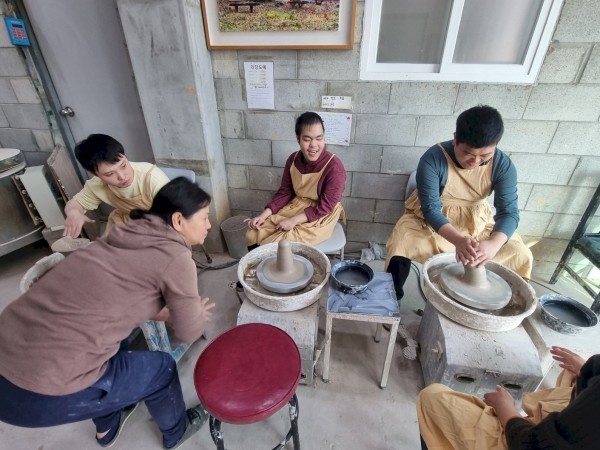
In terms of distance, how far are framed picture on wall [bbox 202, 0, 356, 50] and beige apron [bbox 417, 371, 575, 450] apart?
79.1 inches

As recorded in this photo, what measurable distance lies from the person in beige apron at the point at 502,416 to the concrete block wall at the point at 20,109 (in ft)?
11.6

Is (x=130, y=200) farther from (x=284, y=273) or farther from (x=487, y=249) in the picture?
(x=487, y=249)

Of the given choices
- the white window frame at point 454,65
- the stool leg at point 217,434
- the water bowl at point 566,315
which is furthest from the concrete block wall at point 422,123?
the stool leg at point 217,434

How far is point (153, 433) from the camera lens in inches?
56.4

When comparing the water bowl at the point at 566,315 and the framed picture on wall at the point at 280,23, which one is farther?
the framed picture on wall at the point at 280,23

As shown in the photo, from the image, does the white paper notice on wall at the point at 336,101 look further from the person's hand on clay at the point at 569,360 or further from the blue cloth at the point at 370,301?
the person's hand on clay at the point at 569,360

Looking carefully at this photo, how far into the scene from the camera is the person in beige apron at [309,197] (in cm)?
180

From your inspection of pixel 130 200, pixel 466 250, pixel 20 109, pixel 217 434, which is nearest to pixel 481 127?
pixel 466 250

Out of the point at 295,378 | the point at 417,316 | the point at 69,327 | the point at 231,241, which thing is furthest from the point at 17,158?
the point at 417,316

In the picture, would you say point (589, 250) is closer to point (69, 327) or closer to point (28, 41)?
point (69, 327)

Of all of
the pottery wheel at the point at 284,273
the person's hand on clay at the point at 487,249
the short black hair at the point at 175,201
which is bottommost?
the pottery wheel at the point at 284,273

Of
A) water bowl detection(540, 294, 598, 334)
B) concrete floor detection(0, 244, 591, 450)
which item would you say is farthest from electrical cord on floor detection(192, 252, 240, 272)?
water bowl detection(540, 294, 598, 334)

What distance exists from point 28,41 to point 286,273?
9.49 feet

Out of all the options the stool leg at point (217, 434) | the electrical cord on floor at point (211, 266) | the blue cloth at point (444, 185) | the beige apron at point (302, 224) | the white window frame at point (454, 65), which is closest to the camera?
the stool leg at point (217, 434)
